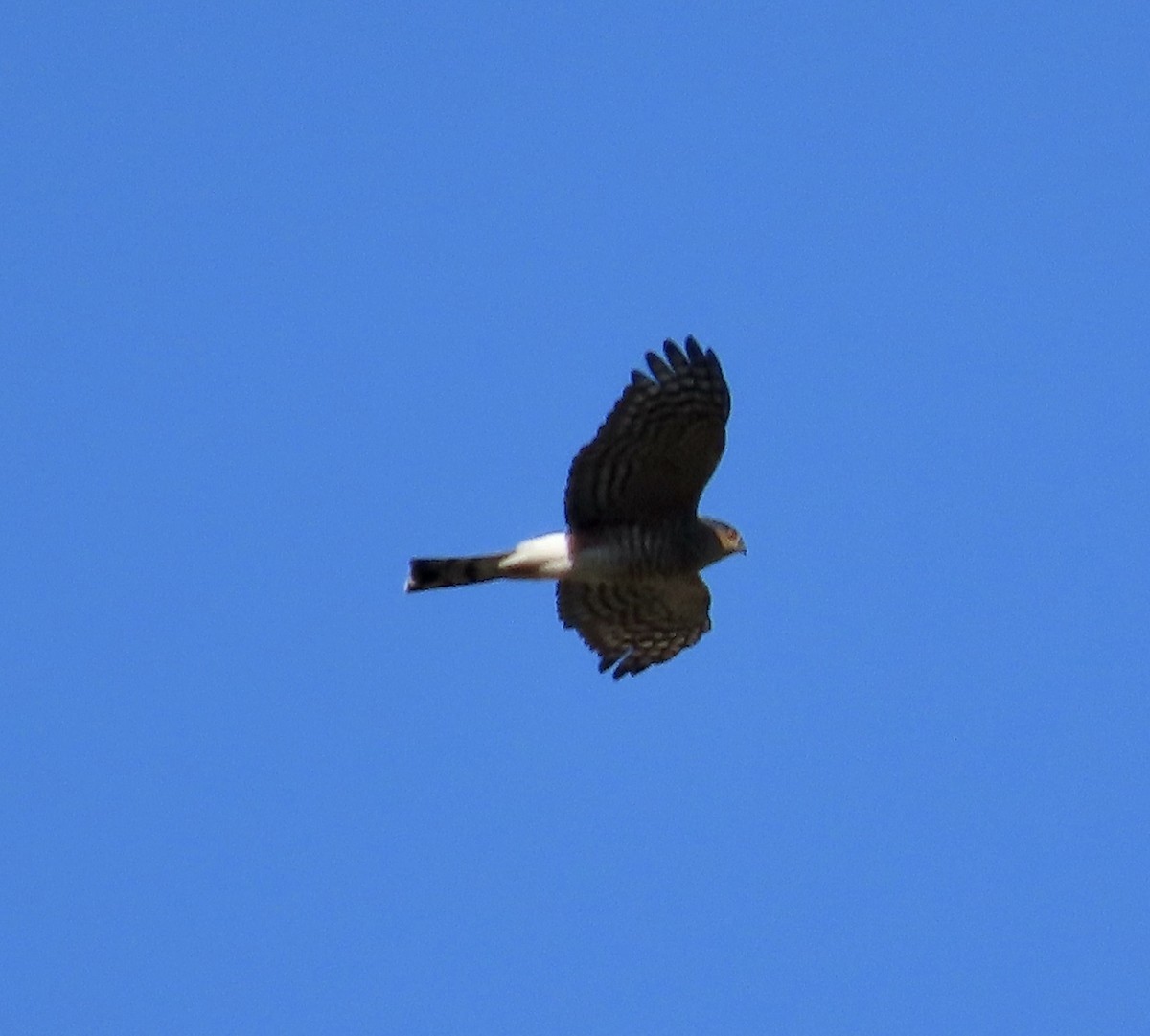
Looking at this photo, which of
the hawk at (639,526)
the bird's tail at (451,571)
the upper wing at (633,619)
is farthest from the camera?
the upper wing at (633,619)

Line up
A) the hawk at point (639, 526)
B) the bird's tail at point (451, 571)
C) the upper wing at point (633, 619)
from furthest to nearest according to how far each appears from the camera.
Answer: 1. the upper wing at point (633, 619)
2. the bird's tail at point (451, 571)
3. the hawk at point (639, 526)

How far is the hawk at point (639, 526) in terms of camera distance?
17.6 meters

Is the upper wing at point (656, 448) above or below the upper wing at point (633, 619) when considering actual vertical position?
above

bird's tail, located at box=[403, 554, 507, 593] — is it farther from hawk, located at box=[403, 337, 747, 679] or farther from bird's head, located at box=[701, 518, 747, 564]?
bird's head, located at box=[701, 518, 747, 564]

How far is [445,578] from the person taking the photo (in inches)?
712

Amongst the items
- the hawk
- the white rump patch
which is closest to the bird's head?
the hawk

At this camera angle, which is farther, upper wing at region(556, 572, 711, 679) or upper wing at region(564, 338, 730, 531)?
upper wing at region(556, 572, 711, 679)

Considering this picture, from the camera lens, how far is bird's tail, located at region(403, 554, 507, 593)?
18.0m

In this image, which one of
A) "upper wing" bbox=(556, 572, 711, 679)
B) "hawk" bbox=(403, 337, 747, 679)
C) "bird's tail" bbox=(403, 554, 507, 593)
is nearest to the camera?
"hawk" bbox=(403, 337, 747, 679)

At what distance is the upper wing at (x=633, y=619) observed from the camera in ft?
61.6

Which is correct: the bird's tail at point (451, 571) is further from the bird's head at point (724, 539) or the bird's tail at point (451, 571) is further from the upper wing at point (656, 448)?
the bird's head at point (724, 539)

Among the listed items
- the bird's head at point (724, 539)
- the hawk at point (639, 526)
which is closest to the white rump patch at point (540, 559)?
the hawk at point (639, 526)

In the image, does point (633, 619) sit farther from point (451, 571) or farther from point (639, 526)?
point (451, 571)

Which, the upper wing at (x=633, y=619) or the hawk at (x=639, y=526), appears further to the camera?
the upper wing at (x=633, y=619)
